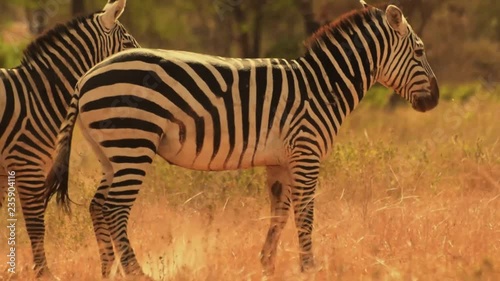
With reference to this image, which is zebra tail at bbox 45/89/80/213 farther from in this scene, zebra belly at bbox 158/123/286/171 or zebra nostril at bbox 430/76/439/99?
zebra nostril at bbox 430/76/439/99

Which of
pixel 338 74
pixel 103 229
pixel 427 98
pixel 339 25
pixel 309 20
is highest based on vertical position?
pixel 309 20

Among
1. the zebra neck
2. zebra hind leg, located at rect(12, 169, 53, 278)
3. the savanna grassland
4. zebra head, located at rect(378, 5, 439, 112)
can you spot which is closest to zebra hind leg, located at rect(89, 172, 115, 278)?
the savanna grassland

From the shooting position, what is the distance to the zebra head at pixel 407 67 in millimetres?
7547

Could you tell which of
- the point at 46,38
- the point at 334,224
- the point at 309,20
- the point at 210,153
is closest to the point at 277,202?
the point at 334,224

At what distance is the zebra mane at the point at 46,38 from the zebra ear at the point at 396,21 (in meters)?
2.48

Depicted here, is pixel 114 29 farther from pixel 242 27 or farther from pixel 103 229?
pixel 242 27

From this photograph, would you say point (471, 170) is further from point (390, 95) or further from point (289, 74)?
point (390, 95)

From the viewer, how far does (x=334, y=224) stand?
25.2 feet

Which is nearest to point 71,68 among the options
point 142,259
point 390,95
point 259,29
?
point 142,259

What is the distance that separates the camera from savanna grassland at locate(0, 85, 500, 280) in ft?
21.3

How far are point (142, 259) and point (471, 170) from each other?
416cm

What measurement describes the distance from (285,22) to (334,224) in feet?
80.9

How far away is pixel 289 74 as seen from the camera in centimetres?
725

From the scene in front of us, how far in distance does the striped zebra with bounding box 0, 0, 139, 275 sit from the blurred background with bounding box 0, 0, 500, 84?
9.47 metres
